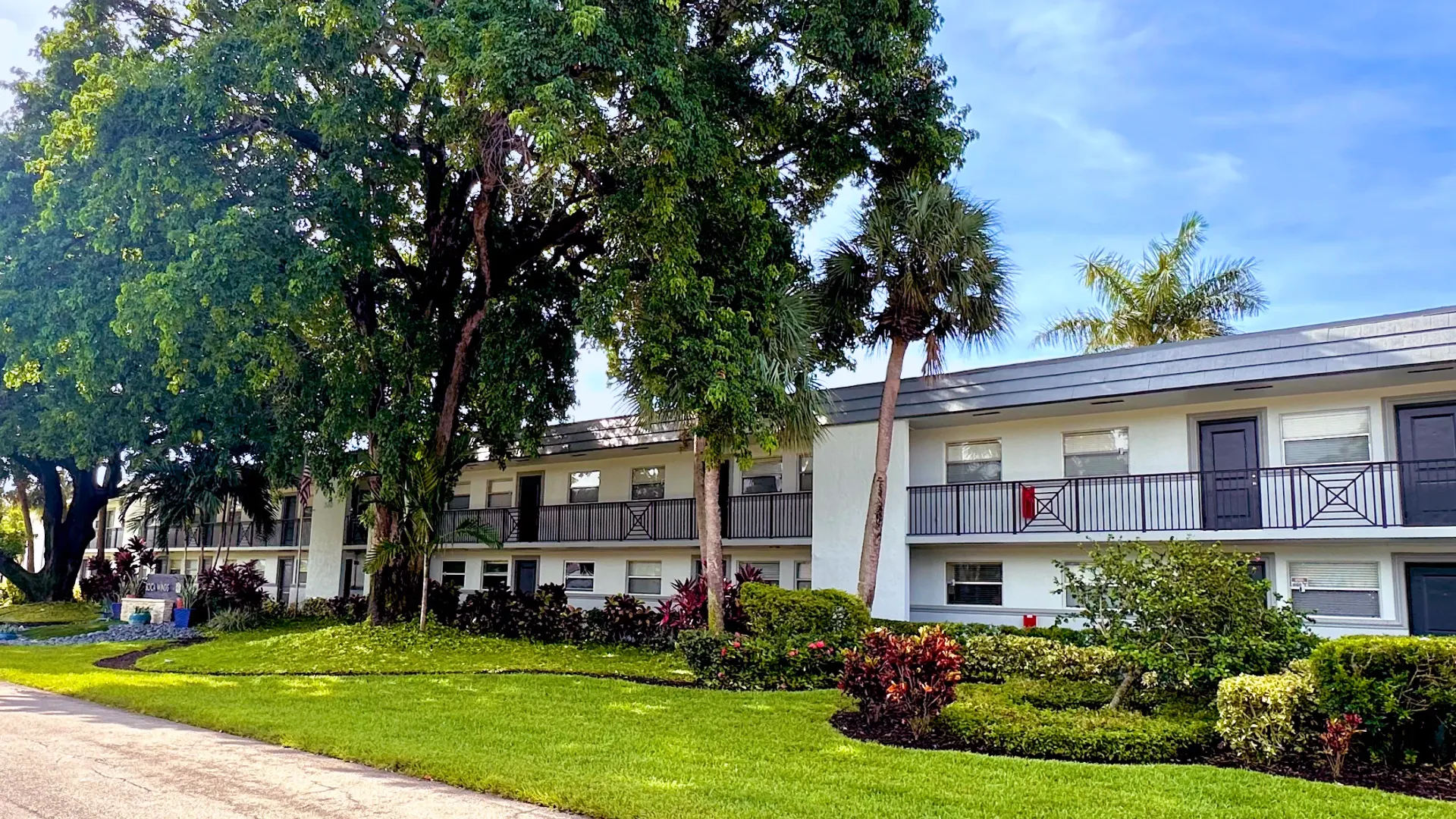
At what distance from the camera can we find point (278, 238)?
16.3 meters

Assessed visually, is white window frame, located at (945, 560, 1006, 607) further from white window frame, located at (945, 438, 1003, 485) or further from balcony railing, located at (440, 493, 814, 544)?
balcony railing, located at (440, 493, 814, 544)

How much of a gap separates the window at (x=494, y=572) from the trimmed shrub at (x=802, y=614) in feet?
52.3

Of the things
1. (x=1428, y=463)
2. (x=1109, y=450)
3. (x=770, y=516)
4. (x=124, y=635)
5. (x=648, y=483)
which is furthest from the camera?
(x=648, y=483)

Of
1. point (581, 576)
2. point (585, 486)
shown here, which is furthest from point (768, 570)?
point (585, 486)

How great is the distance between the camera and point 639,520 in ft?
80.8

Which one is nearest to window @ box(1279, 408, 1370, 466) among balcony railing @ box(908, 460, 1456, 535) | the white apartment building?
the white apartment building

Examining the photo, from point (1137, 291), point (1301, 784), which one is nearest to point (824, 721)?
point (1301, 784)

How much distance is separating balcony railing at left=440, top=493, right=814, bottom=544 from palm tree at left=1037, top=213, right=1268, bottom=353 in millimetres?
10378

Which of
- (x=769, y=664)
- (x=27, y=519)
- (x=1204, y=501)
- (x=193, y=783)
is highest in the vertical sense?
(x=1204, y=501)

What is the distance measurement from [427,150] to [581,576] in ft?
42.0

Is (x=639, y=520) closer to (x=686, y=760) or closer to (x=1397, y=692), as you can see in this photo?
(x=686, y=760)

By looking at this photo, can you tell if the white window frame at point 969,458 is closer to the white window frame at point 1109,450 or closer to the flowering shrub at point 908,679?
the white window frame at point 1109,450

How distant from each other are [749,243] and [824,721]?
8250 mm

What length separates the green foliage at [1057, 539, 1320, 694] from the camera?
10.2m
